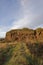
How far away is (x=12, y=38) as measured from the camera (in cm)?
6656

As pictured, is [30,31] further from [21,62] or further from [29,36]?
[21,62]

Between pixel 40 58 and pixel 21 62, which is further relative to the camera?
pixel 40 58

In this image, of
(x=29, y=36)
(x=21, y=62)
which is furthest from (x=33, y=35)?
(x=21, y=62)

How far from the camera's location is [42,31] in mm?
60344

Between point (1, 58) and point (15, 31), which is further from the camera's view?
point (15, 31)

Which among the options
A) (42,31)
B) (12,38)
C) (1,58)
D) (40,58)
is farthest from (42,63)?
(12,38)

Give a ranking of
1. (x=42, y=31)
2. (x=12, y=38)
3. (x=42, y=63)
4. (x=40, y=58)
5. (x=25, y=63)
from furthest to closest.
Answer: (x=12, y=38)
(x=42, y=31)
(x=40, y=58)
(x=42, y=63)
(x=25, y=63)

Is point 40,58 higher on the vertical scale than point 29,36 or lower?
lower

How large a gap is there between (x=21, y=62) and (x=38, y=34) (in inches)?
1735

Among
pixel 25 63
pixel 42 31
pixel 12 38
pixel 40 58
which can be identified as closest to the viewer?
pixel 25 63

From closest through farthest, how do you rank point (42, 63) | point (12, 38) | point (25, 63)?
1. point (25, 63)
2. point (42, 63)
3. point (12, 38)

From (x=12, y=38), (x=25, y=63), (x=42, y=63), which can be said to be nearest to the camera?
(x=25, y=63)

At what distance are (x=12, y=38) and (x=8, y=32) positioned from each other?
14.2 feet

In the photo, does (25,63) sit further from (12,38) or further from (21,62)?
(12,38)
